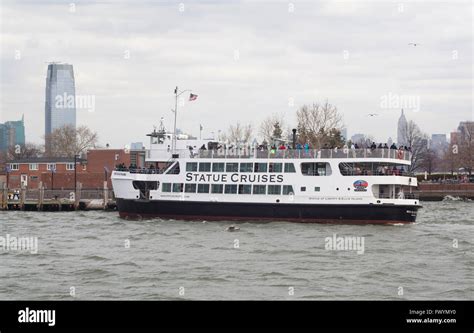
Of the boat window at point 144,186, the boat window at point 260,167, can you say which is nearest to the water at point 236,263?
the boat window at point 260,167

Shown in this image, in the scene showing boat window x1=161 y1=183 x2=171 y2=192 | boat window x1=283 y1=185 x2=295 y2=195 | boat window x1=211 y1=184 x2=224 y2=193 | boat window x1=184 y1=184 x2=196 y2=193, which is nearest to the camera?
boat window x1=283 y1=185 x2=295 y2=195

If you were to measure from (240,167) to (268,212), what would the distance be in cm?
415

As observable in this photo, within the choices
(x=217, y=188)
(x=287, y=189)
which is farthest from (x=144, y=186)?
(x=287, y=189)

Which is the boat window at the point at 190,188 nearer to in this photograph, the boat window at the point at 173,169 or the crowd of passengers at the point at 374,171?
the boat window at the point at 173,169

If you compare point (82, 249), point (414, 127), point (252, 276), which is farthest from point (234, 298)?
point (414, 127)

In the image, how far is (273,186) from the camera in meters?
54.1

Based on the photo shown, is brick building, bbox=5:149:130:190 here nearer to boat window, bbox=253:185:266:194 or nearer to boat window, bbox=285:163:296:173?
boat window, bbox=253:185:266:194

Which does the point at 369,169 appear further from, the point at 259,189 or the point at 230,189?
the point at 230,189

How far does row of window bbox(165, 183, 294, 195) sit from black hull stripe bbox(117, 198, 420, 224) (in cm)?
103

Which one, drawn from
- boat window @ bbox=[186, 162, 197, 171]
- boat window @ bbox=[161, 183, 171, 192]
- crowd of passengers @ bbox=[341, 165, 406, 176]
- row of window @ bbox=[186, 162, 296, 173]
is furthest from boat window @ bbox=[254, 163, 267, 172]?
boat window @ bbox=[161, 183, 171, 192]

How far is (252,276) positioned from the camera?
30.1m

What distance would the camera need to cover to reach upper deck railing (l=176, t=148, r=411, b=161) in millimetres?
52656

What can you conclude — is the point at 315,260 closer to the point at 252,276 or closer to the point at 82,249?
the point at 252,276
